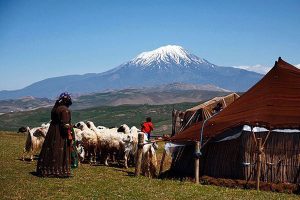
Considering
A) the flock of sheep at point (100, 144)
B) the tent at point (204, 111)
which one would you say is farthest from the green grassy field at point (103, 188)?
the tent at point (204, 111)

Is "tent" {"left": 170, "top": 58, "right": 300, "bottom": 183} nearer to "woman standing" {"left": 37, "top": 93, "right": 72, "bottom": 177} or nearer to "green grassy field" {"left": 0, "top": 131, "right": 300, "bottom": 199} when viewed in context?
"green grassy field" {"left": 0, "top": 131, "right": 300, "bottom": 199}

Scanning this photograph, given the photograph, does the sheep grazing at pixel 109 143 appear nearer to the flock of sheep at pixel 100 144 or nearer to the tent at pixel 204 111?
the flock of sheep at pixel 100 144

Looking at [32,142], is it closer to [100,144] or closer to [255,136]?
[100,144]

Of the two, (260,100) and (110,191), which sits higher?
(260,100)

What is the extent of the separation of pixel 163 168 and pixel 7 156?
8373mm

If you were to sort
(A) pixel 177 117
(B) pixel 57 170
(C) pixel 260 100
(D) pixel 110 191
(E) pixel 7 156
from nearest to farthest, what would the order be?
(D) pixel 110 191
(B) pixel 57 170
(C) pixel 260 100
(E) pixel 7 156
(A) pixel 177 117

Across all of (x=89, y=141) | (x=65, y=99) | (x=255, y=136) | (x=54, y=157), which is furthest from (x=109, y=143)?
(x=255, y=136)

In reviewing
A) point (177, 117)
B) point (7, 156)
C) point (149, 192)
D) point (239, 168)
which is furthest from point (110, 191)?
point (177, 117)

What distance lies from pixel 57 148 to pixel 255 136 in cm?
759

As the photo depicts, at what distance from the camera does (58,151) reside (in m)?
16.5

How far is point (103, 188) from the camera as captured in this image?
15234mm

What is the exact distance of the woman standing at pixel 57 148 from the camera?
1645cm

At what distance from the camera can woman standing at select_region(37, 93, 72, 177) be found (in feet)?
54.0

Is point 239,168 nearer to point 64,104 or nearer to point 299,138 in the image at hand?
point 299,138
